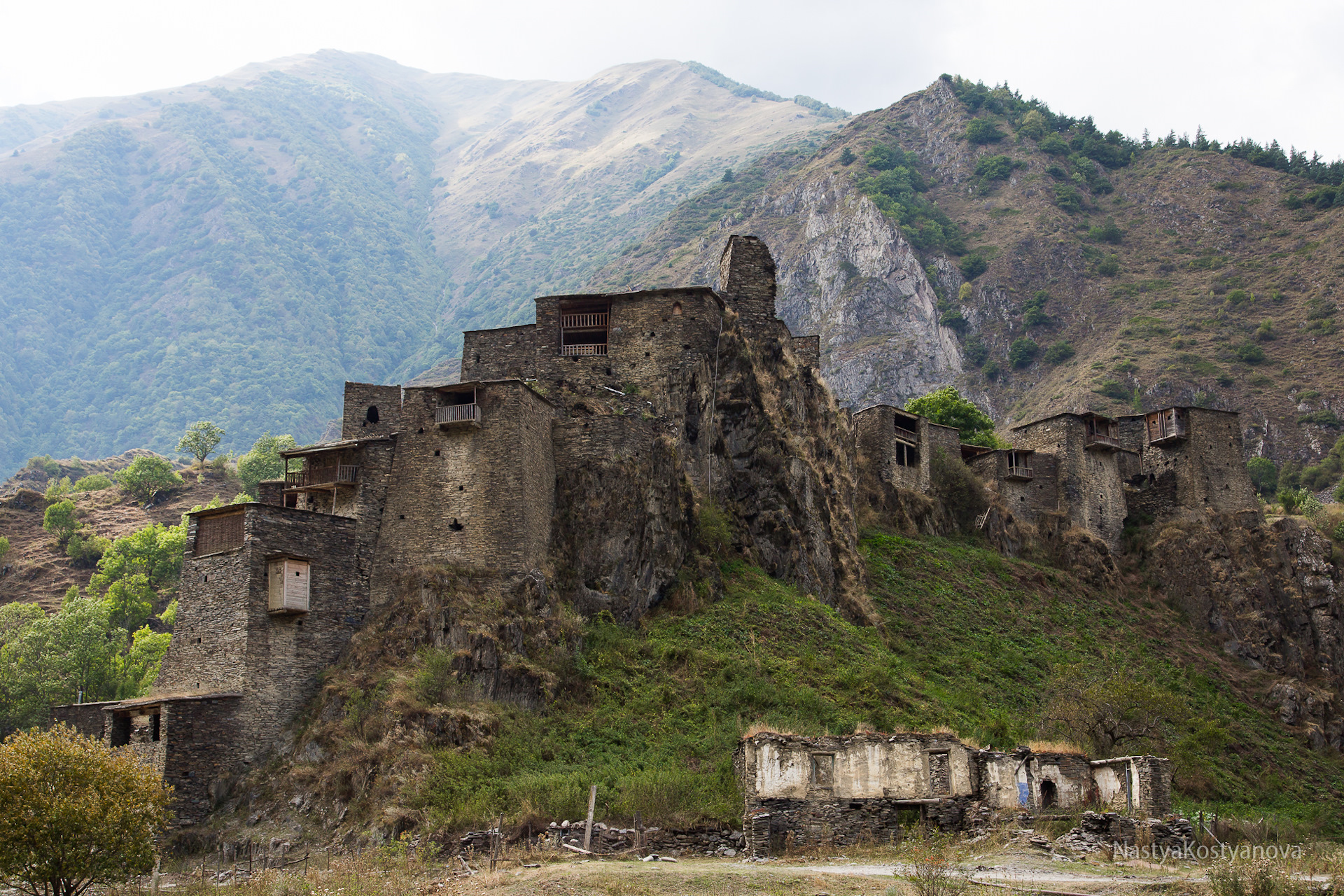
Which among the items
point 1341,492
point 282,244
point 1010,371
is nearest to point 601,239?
point 282,244

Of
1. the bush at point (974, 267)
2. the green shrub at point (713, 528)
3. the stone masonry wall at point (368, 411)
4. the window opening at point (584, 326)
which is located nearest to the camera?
the green shrub at point (713, 528)

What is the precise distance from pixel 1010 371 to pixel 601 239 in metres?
80.7

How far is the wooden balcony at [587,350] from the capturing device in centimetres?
4772

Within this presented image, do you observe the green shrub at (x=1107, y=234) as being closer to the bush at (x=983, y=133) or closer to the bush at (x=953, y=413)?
the bush at (x=983, y=133)

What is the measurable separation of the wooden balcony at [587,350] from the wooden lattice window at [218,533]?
14.4 meters

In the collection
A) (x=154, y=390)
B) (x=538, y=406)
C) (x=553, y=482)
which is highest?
(x=154, y=390)

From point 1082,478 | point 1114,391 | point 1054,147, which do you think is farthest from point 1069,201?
point 1082,478

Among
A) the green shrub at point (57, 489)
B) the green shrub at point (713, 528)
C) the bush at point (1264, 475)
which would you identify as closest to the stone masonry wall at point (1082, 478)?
the green shrub at point (713, 528)

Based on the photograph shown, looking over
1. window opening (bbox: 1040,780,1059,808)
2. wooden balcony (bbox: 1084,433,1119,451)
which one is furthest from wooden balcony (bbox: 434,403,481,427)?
wooden balcony (bbox: 1084,433,1119,451)

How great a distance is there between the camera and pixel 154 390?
16000cm

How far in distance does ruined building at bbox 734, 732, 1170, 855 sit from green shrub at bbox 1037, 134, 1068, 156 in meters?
133

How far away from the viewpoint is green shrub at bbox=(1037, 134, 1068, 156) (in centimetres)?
15000

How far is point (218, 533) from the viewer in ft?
129

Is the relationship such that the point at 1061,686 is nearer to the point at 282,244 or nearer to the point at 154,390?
the point at 154,390
